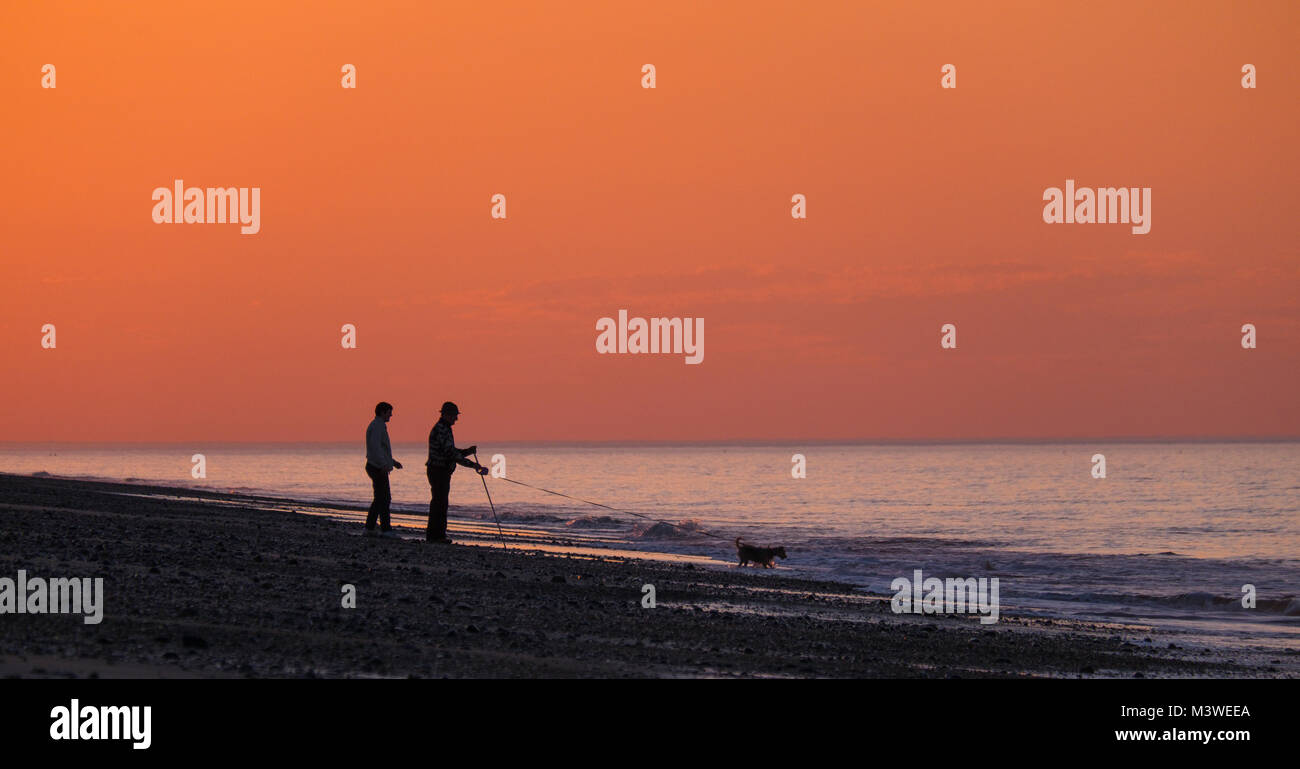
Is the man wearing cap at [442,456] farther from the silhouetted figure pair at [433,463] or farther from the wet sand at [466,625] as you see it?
the wet sand at [466,625]

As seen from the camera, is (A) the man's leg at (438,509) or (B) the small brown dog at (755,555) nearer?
(A) the man's leg at (438,509)

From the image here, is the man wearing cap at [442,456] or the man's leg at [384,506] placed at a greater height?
the man wearing cap at [442,456]

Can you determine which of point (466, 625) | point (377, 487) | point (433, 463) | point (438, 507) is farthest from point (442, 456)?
point (466, 625)

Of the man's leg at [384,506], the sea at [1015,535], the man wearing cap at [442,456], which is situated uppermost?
the man wearing cap at [442,456]

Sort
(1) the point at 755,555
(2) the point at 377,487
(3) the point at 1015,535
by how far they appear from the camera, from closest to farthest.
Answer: (2) the point at 377,487 < (1) the point at 755,555 < (3) the point at 1015,535

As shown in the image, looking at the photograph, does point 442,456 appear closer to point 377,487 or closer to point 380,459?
point 380,459

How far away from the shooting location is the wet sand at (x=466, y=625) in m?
7.64

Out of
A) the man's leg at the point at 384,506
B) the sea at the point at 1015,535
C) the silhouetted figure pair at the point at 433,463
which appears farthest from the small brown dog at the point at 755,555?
the man's leg at the point at 384,506

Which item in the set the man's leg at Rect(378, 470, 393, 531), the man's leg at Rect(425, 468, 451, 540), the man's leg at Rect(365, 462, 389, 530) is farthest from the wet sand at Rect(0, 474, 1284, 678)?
the man's leg at Rect(378, 470, 393, 531)

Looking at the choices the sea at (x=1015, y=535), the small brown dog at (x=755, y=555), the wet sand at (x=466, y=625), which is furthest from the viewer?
the small brown dog at (x=755, y=555)

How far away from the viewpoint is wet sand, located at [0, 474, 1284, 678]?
7.64 metres

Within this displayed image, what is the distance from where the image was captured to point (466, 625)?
379 inches

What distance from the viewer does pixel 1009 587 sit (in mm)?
19438
